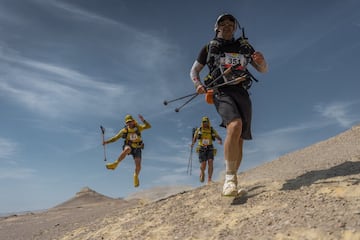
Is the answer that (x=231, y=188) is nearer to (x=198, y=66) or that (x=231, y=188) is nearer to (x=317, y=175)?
(x=317, y=175)

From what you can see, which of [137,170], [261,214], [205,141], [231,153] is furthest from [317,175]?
[205,141]

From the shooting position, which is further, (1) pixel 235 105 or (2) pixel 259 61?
(2) pixel 259 61

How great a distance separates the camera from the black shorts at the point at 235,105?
229 inches

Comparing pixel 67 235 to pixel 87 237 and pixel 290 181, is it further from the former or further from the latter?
pixel 290 181

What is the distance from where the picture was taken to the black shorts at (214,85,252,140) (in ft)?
19.1

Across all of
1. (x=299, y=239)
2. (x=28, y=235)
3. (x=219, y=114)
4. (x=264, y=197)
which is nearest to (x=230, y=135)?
(x=219, y=114)

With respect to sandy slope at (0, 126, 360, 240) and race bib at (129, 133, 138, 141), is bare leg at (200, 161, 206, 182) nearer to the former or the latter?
race bib at (129, 133, 138, 141)

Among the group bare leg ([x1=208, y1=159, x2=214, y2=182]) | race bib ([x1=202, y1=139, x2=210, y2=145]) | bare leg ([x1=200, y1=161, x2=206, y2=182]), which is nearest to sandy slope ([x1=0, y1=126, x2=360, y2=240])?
bare leg ([x1=208, y1=159, x2=214, y2=182])

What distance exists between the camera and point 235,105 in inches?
231

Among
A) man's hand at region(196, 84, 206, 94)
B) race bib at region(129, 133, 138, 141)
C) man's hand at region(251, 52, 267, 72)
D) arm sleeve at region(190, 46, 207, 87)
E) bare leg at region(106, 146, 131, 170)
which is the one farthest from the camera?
race bib at region(129, 133, 138, 141)

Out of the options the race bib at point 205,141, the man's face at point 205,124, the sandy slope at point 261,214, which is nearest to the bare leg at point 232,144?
the sandy slope at point 261,214

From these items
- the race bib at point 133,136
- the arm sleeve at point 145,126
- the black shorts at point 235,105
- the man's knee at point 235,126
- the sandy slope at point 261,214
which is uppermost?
the arm sleeve at point 145,126

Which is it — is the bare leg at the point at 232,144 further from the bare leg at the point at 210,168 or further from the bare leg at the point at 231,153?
the bare leg at the point at 210,168

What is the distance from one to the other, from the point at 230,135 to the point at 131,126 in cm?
718
